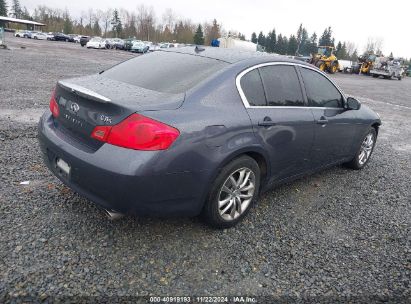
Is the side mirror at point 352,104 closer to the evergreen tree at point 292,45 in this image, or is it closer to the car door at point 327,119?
the car door at point 327,119

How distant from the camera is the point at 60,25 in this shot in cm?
9912

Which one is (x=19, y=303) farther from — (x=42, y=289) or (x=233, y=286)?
(x=233, y=286)

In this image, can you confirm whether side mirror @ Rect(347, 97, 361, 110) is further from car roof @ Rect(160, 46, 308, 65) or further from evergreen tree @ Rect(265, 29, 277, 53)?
evergreen tree @ Rect(265, 29, 277, 53)

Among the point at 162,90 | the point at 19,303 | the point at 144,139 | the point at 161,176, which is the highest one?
the point at 162,90

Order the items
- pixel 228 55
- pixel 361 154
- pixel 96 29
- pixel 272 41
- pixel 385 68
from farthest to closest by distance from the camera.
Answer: pixel 96 29 < pixel 272 41 < pixel 385 68 < pixel 361 154 < pixel 228 55

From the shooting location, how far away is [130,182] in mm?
2379

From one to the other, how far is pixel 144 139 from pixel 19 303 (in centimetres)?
134

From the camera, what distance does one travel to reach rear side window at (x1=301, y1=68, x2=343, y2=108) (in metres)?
3.84

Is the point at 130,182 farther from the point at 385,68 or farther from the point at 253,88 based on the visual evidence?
the point at 385,68

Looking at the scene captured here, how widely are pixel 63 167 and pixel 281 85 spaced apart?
88.5 inches

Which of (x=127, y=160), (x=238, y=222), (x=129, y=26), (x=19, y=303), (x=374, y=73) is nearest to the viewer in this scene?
(x=19, y=303)

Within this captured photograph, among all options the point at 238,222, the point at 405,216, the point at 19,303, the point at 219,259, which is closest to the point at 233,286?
the point at 219,259

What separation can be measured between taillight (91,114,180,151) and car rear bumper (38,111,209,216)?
47 mm

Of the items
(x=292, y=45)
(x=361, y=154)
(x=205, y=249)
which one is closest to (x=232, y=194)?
(x=205, y=249)
